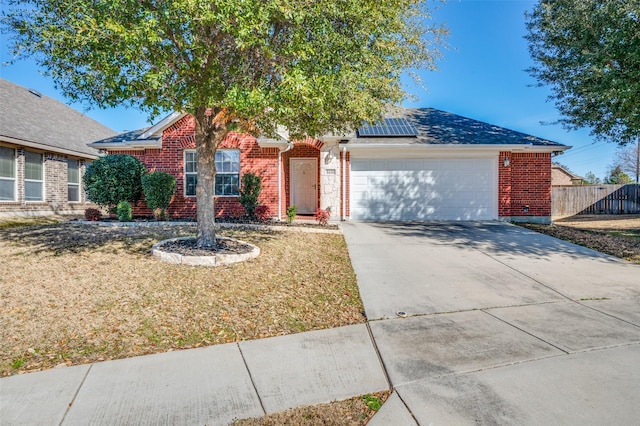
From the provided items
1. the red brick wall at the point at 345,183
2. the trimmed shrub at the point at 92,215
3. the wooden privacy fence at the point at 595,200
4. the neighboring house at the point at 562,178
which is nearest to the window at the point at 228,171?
the red brick wall at the point at 345,183

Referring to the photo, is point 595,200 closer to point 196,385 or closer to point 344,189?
point 344,189

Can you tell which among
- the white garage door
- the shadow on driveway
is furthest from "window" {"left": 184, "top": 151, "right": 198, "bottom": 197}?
the shadow on driveway

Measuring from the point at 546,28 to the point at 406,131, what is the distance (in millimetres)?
5216

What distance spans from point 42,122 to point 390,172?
51.1ft

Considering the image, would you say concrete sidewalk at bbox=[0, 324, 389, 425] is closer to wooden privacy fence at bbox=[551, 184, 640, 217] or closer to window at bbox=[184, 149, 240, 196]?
window at bbox=[184, 149, 240, 196]

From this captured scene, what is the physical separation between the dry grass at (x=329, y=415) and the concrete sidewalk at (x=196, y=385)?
8 centimetres

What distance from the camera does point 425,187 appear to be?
43.0 ft

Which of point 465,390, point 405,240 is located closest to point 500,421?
point 465,390

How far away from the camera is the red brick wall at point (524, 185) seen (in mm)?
12992

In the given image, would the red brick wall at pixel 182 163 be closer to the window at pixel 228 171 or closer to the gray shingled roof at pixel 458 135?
the window at pixel 228 171

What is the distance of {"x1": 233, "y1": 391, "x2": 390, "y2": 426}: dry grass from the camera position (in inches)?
99.7

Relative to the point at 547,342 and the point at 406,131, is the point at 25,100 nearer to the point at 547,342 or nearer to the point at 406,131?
the point at 406,131

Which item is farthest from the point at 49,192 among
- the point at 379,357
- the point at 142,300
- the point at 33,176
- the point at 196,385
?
the point at 379,357

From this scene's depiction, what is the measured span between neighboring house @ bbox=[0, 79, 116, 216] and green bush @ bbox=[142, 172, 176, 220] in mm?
5772
